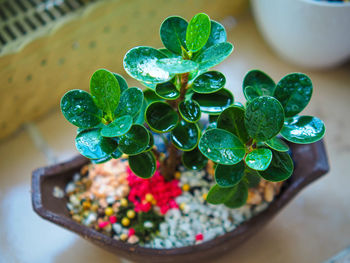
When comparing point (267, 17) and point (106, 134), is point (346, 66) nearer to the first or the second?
point (267, 17)

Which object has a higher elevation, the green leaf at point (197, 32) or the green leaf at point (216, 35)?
the green leaf at point (197, 32)

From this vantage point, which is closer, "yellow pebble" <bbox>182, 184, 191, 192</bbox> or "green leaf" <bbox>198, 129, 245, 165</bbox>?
"green leaf" <bbox>198, 129, 245, 165</bbox>

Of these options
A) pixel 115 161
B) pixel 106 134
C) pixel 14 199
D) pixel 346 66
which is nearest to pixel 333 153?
pixel 346 66

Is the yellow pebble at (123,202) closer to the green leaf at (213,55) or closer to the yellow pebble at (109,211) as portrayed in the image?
the yellow pebble at (109,211)

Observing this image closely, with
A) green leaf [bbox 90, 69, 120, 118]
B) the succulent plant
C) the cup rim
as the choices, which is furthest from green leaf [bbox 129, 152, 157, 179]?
the cup rim

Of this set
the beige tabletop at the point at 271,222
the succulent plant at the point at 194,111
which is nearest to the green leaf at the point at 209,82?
the succulent plant at the point at 194,111

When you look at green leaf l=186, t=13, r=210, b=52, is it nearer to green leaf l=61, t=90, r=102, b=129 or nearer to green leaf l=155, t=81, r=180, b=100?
green leaf l=155, t=81, r=180, b=100
